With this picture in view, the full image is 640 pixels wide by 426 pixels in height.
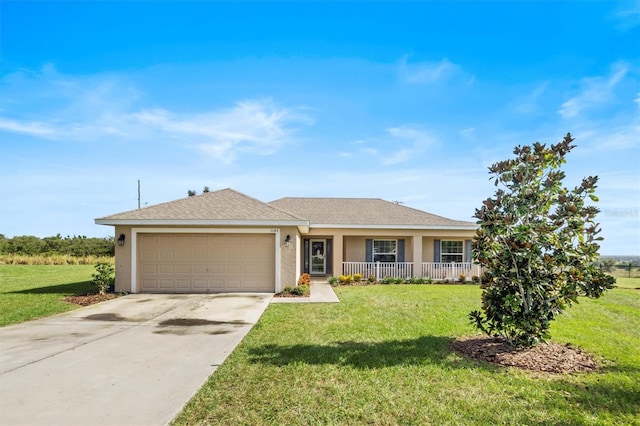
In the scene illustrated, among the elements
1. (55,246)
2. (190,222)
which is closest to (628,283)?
(190,222)

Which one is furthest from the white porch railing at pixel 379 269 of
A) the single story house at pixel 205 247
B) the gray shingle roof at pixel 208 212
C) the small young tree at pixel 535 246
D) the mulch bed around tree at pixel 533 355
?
the small young tree at pixel 535 246

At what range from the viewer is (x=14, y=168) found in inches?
507

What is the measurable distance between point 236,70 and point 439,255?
13.3 m

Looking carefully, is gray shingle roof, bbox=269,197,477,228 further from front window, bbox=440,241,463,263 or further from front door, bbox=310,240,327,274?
front door, bbox=310,240,327,274

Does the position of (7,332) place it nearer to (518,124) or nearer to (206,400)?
(206,400)

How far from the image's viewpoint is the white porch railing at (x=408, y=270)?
18.0 m

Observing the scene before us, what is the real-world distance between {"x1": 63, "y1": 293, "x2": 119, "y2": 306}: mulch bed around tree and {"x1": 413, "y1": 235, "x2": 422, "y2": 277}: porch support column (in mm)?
13046

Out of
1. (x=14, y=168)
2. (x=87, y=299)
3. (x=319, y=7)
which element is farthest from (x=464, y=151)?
(x=14, y=168)

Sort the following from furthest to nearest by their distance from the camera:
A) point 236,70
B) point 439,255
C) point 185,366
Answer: point 439,255, point 236,70, point 185,366

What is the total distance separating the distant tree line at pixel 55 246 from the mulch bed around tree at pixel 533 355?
3117 centimetres

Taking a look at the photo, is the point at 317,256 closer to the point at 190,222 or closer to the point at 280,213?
the point at 280,213

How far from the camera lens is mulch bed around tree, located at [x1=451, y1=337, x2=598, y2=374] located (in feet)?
17.3

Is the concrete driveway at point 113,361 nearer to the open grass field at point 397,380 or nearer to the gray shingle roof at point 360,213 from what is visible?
the open grass field at point 397,380

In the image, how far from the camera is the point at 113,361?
5.53m
